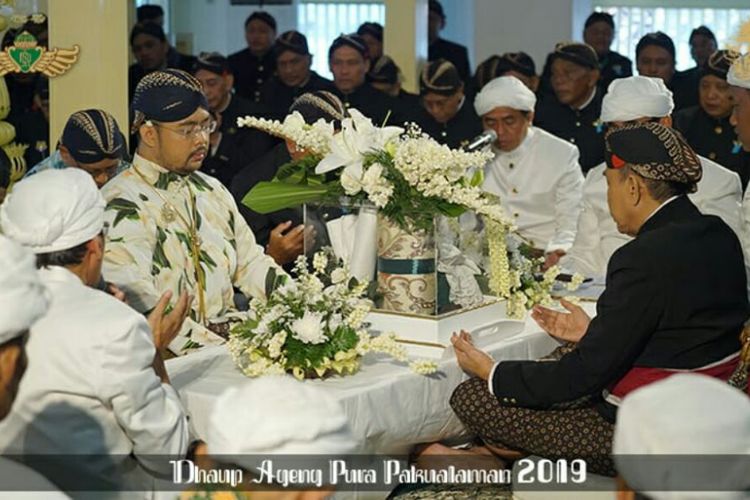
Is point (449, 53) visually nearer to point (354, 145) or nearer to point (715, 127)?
point (715, 127)

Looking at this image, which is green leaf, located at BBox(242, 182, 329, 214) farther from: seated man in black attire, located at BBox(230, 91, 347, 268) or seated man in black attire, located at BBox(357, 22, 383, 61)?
seated man in black attire, located at BBox(357, 22, 383, 61)

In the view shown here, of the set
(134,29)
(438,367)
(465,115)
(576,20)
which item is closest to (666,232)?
(438,367)

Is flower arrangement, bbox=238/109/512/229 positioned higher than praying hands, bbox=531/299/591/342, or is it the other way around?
flower arrangement, bbox=238/109/512/229

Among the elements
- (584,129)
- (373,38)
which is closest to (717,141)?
(584,129)

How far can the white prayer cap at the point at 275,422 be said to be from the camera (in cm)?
243

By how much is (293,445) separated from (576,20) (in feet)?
36.6

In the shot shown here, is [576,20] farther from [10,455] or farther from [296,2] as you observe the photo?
[10,455]

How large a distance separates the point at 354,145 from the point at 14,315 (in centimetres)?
207

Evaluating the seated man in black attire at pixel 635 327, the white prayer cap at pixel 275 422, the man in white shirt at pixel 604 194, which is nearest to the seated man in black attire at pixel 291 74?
the man in white shirt at pixel 604 194

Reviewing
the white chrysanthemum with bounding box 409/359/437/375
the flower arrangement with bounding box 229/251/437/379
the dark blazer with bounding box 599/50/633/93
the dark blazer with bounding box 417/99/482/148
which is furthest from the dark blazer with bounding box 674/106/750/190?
the flower arrangement with bounding box 229/251/437/379

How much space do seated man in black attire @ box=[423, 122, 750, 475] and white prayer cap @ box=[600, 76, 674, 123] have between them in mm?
1954

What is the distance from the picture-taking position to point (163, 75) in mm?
5121

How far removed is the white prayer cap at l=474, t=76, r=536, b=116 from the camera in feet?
24.5

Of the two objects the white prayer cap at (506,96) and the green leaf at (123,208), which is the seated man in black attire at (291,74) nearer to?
→ the white prayer cap at (506,96)
